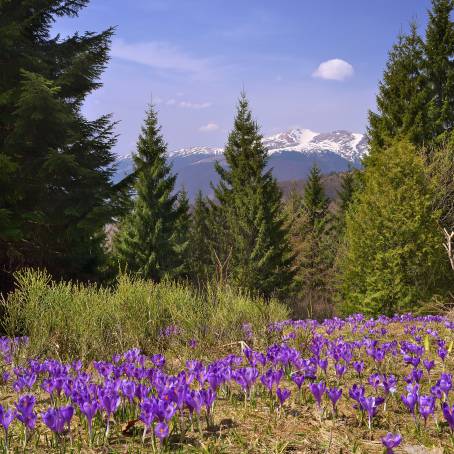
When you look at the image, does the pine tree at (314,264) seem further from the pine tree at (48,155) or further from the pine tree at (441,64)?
the pine tree at (48,155)

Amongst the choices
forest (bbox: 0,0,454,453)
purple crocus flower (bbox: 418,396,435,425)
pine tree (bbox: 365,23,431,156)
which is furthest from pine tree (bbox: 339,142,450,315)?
purple crocus flower (bbox: 418,396,435,425)

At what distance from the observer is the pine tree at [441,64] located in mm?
21453

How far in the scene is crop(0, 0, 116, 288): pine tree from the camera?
11016mm

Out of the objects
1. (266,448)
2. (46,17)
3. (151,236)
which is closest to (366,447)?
(266,448)

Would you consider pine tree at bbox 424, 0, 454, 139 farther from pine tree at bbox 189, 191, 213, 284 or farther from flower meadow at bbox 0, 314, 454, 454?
flower meadow at bbox 0, 314, 454, 454

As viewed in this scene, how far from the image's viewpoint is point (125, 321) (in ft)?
18.9

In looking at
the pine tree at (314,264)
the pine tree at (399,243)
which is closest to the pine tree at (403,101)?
the pine tree at (399,243)

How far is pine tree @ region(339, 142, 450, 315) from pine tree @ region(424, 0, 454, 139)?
632cm

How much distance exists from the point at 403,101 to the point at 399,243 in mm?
9146

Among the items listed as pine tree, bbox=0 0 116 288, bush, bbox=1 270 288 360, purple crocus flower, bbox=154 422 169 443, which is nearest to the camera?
purple crocus flower, bbox=154 422 169 443

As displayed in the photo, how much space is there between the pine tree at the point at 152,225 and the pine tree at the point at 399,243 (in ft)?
33.9

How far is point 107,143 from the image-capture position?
44.4 ft

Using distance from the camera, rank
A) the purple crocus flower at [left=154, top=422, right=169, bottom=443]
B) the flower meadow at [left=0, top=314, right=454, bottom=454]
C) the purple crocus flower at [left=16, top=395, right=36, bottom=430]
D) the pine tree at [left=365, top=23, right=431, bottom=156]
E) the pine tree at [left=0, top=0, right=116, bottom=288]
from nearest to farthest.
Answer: the purple crocus flower at [left=154, top=422, right=169, bottom=443]
the purple crocus flower at [left=16, top=395, right=36, bottom=430]
the flower meadow at [left=0, top=314, right=454, bottom=454]
the pine tree at [left=0, top=0, right=116, bottom=288]
the pine tree at [left=365, top=23, right=431, bottom=156]

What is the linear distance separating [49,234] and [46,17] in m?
7.28
